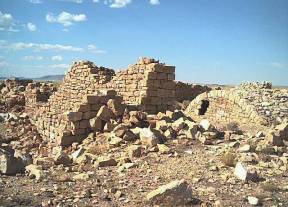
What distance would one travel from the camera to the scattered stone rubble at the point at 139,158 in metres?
6.95

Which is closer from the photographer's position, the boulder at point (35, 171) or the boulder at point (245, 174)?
the boulder at point (245, 174)

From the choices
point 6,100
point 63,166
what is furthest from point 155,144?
point 6,100

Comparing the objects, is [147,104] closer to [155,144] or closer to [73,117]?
[73,117]

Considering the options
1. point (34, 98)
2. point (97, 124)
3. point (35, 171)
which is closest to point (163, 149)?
point (35, 171)

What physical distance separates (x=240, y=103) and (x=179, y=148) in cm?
911

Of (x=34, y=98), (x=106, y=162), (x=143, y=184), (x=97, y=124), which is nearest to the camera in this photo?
(x=143, y=184)

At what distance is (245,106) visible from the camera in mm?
17797

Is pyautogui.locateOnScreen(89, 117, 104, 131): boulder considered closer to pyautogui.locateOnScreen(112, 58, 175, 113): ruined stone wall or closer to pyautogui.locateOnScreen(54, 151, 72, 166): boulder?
pyautogui.locateOnScreen(112, 58, 175, 113): ruined stone wall

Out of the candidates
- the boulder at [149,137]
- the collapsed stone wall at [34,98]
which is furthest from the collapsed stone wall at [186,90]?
the boulder at [149,137]

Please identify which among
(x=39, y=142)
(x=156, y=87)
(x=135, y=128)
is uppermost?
(x=156, y=87)

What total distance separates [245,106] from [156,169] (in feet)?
33.9

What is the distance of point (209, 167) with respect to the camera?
27.5 ft

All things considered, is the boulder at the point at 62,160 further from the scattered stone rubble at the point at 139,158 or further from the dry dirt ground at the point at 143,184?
the dry dirt ground at the point at 143,184

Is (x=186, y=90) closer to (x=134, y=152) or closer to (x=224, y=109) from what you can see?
(x=224, y=109)
